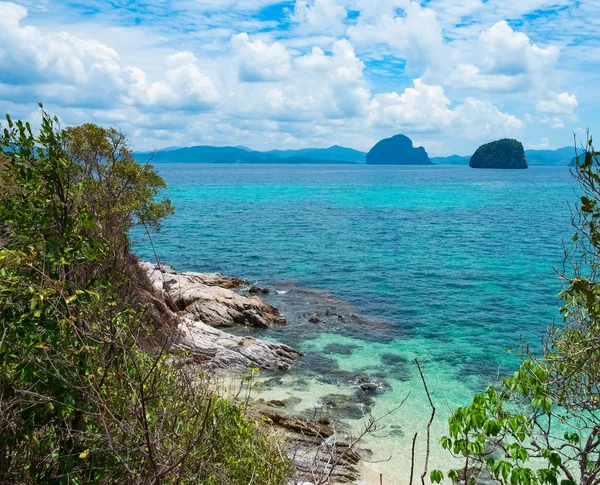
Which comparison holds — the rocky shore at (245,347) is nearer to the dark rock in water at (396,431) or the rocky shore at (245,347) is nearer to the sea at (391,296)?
the sea at (391,296)

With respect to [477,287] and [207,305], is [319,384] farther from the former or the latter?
[477,287]

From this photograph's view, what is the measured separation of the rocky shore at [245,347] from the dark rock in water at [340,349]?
6.90 feet

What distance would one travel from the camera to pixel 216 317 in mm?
34250

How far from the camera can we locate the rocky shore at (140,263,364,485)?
17219mm

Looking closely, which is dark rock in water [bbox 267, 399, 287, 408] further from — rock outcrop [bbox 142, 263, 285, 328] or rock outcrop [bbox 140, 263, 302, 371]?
rock outcrop [bbox 142, 263, 285, 328]

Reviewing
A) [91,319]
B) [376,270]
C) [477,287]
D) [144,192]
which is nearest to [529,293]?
[477,287]

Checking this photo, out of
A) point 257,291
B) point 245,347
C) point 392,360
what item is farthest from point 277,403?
point 257,291

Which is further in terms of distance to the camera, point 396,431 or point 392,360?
point 392,360

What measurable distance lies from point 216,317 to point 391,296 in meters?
16.6

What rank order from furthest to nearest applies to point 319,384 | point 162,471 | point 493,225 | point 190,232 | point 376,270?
→ 1. point 493,225
2. point 190,232
3. point 376,270
4. point 319,384
5. point 162,471

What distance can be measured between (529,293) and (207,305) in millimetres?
28522

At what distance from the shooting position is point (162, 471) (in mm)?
5801

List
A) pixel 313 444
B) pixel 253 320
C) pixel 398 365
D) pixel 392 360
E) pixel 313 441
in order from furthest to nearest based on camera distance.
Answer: pixel 253 320, pixel 392 360, pixel 398 365, pixel 313 441, pixel 313 444

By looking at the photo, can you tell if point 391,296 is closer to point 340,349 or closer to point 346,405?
point 340,349
